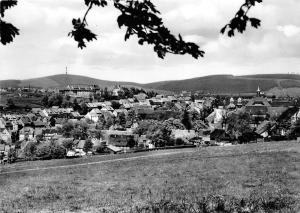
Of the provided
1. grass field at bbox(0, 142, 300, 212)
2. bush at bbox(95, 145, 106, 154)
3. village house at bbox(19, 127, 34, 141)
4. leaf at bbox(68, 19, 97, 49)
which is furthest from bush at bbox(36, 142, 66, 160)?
leaf at bbox(68, 19, 97, 49)

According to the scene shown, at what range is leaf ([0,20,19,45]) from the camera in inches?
201

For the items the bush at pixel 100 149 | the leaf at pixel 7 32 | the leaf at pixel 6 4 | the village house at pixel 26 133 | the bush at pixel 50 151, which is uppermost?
the leaf at pixel 6 4

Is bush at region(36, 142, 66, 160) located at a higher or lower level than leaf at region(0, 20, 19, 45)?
lower

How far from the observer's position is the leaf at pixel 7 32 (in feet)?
16.8

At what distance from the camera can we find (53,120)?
150 m

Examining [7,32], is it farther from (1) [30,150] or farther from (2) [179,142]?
(1) [30,150]

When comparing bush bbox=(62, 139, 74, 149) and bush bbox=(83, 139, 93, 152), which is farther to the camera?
bush bbox=(62, 139, 74, 149)

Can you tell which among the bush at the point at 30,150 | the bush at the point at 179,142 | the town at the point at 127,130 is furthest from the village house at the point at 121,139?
the bush at the point at 30,150

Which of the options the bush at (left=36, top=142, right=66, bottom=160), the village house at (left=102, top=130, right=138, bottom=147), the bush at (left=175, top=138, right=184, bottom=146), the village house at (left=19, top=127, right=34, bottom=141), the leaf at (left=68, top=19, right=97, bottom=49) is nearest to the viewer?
the leaf at (left=68, top=19, right=97, bottom=49)

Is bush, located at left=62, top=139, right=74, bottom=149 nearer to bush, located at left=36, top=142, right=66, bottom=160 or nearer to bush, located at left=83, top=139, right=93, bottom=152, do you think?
bush, located at left=83, top=139, right=93, bottom=152

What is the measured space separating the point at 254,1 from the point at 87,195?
11784 millimetres

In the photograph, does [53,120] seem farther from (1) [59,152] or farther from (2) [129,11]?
(2) [129,11]

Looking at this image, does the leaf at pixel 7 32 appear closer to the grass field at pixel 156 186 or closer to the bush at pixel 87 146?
the grass field at pixel 156 186

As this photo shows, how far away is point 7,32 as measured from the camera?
202 inches
